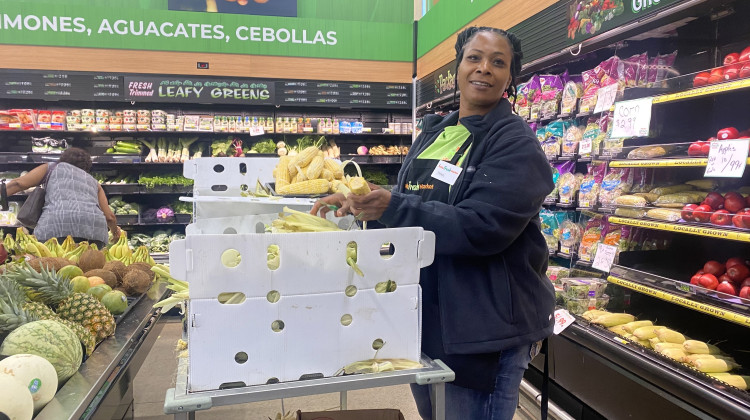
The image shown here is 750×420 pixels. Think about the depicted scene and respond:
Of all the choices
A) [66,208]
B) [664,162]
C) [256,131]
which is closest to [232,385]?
[664,162]

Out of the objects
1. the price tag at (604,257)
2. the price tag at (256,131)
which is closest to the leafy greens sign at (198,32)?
the price tag at (256,131)

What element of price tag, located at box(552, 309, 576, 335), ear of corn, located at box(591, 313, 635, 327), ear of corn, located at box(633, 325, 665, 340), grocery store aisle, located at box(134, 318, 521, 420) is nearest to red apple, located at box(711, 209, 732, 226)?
ear of corn, located at box(633, 325, 665, 340)

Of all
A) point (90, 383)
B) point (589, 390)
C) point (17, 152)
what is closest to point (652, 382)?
point (589, 390)

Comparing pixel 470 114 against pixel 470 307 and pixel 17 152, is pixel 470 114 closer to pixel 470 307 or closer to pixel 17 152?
pixel 470 307

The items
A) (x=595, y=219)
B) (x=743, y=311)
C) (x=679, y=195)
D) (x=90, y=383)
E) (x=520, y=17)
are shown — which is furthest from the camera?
(x=520, y=17)

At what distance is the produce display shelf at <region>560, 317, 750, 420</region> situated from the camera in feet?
6.01

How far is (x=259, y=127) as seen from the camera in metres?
6.42

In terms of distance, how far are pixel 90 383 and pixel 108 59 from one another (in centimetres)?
572

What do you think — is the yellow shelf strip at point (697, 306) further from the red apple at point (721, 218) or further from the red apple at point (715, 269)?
the red apple at point (721, 218)

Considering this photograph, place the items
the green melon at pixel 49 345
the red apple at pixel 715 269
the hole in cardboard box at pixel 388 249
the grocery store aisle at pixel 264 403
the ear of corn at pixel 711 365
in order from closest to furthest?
the hole in cardboard box at pixel 388 249, the green melon at pixel 49 345, the ear of corn at pixel 711 365, the red apple at pixel 715 269, the grocery store aisle at pixel 264 403

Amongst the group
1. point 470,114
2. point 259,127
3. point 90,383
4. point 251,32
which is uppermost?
point 251,32

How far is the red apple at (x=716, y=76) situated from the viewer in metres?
2.21

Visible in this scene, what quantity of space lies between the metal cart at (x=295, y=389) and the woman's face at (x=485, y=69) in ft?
2.70

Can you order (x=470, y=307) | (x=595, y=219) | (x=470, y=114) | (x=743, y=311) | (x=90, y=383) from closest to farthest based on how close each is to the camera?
(x=470, y=307)
(x=90, y=383)
(x=470, y=114)
(x=743, y=311)
(x=595, y=219)
